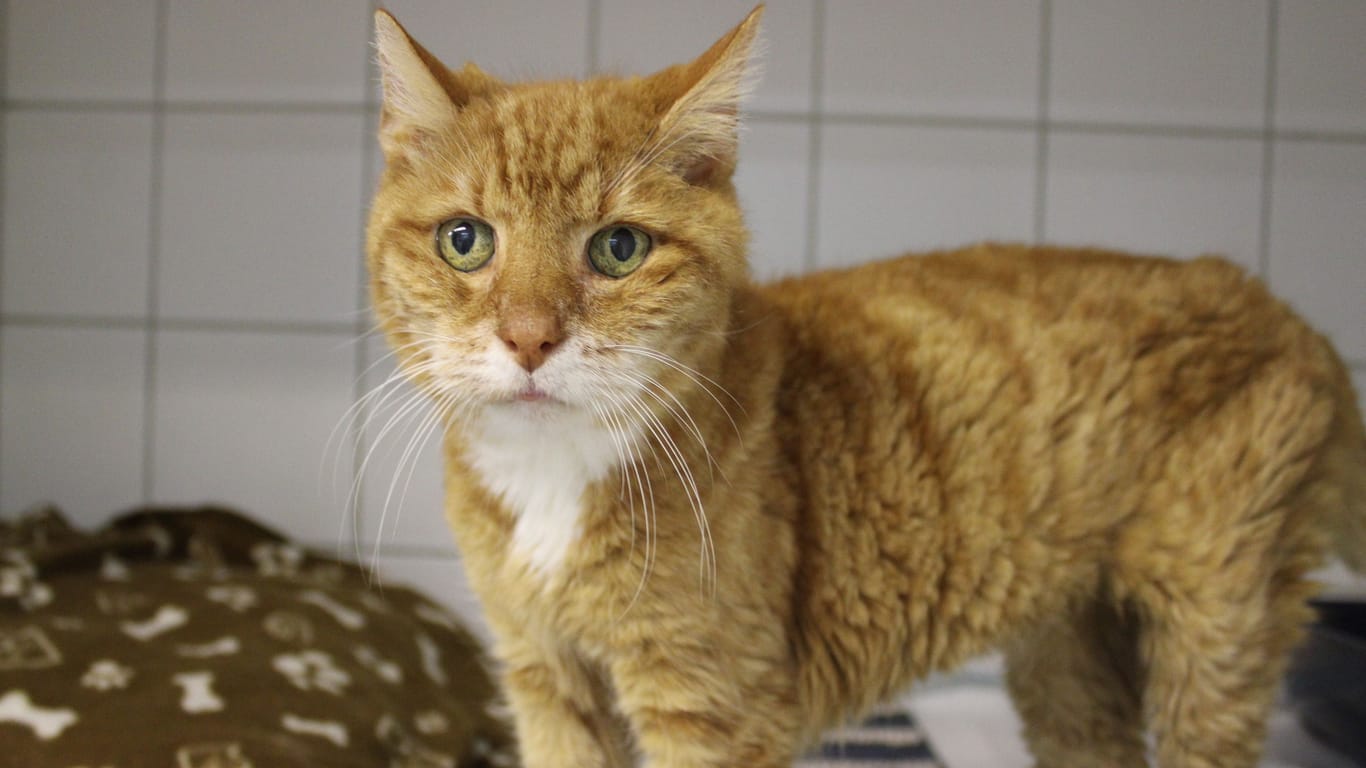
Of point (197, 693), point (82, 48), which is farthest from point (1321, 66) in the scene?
point (82, 48)

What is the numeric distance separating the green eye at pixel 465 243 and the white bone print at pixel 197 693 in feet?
2.64

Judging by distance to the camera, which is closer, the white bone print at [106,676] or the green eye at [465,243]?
the green eye at [465,243]

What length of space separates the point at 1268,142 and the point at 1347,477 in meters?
0.88

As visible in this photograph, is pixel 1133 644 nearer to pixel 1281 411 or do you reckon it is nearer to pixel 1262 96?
pixel 1281 411

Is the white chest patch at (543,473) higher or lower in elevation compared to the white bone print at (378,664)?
higher

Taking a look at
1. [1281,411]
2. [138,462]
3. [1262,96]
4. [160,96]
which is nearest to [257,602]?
[138,462]

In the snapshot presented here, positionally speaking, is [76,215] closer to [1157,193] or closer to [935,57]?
[935,57]

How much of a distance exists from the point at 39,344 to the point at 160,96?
0.55 metres

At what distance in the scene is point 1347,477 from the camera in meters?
1.21

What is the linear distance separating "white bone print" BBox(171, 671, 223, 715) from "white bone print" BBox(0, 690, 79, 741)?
0.41 feet

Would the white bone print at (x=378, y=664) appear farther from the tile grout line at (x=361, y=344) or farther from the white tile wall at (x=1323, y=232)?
the white tile wall at (x=1323, y=232)

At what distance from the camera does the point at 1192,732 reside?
3.67 feet

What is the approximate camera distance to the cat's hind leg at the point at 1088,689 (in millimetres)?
1309

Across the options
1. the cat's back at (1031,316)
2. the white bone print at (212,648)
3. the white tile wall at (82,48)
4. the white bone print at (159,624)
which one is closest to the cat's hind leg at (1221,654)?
the cat's back at (1031,316)
